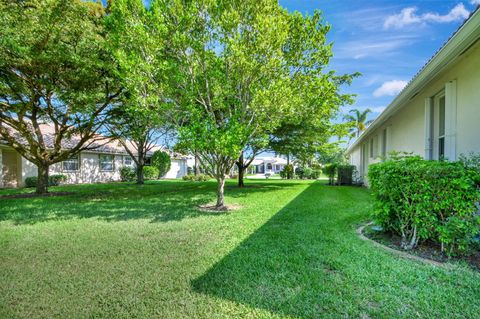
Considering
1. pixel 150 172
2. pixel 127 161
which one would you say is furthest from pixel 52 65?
pixel 127 161

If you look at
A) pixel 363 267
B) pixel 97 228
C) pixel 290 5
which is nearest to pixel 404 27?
pixel 290 5

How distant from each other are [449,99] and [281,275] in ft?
16.9

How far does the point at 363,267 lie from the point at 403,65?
30.9 ft

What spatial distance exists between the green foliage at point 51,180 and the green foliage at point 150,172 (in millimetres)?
6837

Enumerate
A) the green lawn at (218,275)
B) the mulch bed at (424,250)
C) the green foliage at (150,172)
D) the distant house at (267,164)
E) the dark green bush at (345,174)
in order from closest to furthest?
the green lawn at (218,275)
the mulch bed at (424,250)
the dark green bush at (345,174)
the green foliage at (150,172)
the distant house at (267,164)

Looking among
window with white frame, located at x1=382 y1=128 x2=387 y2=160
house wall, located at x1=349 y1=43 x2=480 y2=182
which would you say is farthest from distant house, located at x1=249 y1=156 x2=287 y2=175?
house wall, located at x1=349 y1=43 x2=480 y2=182

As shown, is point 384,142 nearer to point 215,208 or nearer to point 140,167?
point 215,208

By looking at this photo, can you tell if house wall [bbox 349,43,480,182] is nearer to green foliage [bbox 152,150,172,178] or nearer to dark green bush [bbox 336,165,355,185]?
dark green bush [bbox 336,165,355,185]

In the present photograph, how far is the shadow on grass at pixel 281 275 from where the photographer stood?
8.71ft

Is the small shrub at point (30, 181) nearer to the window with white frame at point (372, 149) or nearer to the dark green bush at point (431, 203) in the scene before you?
the dark green bush at point (431, 203)

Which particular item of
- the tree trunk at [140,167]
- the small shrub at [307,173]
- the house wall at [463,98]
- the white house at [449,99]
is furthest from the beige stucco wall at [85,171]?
the house wall at [463,98]

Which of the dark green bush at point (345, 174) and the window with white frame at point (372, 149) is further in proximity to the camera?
the dark green bush at point (345, 174)

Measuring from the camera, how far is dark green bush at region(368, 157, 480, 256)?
3537 millimetres

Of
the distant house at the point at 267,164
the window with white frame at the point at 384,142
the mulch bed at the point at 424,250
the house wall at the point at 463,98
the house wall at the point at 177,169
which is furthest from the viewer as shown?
the distant house at the point at 267,164
